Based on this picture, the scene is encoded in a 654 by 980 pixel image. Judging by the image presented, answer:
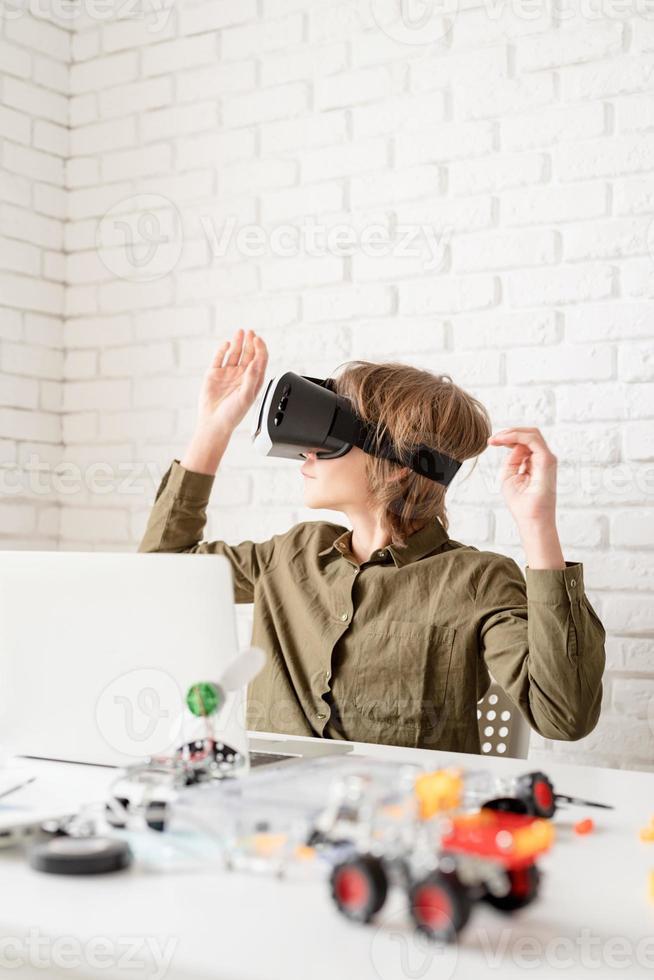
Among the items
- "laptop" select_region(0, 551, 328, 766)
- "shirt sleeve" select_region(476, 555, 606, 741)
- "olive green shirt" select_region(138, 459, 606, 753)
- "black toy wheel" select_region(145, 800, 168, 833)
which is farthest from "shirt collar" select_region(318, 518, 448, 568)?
"black toy wheel" select_region(145, 800, 168, 833)

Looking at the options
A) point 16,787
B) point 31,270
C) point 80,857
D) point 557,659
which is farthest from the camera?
point 31,270

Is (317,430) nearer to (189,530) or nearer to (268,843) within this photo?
(189,530)

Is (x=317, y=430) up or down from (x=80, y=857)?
up

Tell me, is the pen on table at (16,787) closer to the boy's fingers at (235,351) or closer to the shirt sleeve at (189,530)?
the shirt sleeve at (189,530)

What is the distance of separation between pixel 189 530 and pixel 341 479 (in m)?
0.28

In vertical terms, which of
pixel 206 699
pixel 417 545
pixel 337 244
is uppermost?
pixel 337 244

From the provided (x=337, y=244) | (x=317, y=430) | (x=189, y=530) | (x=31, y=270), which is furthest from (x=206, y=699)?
(x=31, y=270)

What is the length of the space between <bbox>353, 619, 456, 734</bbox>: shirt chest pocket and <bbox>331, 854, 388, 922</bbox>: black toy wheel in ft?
2.91

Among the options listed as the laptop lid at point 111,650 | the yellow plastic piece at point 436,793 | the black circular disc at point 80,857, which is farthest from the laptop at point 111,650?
the yellow plastic piece at point 436,793

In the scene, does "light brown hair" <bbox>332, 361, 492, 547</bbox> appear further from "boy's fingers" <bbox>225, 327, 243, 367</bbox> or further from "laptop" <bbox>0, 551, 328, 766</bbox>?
"laptop" <bbox>0, 551, 328, 766</bbox>

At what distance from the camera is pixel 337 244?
218 cm

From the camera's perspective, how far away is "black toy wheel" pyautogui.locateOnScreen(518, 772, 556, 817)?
87 cm

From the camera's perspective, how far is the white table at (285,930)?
605 mm

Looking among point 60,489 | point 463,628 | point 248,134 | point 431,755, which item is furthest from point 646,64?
point 60,489
